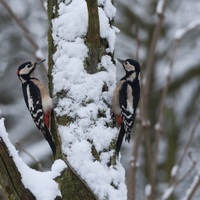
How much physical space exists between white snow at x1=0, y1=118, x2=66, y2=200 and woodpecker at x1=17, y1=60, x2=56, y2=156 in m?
0.62

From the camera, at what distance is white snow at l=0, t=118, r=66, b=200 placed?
3771mm

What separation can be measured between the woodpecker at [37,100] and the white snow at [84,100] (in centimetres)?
26

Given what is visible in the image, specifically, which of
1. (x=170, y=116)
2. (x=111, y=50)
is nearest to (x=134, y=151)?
(x=111, y=50)

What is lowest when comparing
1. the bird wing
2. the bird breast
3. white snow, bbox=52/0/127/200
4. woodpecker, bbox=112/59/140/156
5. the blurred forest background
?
the blurred forest background

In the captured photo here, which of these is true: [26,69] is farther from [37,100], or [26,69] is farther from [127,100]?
[127,100]

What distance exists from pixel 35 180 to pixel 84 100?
794mm

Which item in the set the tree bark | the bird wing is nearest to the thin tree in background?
the tree bark

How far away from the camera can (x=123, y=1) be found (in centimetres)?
1256

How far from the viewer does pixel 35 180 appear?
3906 mm

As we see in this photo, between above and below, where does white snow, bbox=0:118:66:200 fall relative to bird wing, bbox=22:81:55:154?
above

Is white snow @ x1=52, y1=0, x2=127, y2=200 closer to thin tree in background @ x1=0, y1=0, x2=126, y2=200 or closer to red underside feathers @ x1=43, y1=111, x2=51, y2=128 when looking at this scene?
thin tree in background @ x1=0, y1=0, x2=126, y2=200

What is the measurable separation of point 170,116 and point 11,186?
8.61 metres

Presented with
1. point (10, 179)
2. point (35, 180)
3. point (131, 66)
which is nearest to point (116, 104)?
point (131, 66)

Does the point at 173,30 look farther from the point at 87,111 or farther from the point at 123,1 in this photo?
the point at 87,111
